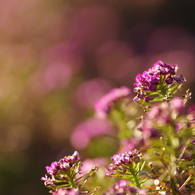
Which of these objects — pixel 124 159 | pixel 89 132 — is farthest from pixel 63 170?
pixel 89 132

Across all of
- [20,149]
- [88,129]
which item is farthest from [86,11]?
[88,129]

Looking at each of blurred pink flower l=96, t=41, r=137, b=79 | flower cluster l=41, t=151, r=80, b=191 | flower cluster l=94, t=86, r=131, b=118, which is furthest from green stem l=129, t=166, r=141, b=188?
blurred pink flower l=96, t=41, r=137, b=79

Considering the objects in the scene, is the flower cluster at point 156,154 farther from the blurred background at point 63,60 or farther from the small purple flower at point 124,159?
the blurred background at point 63,60

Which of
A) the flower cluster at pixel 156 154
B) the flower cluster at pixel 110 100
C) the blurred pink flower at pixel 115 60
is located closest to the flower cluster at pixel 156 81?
the flower cluster at pixel 156 154

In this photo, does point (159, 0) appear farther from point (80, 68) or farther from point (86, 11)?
point (80, 68)

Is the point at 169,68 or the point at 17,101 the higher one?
the point at 17,101

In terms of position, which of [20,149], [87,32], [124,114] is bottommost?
[124,114]
